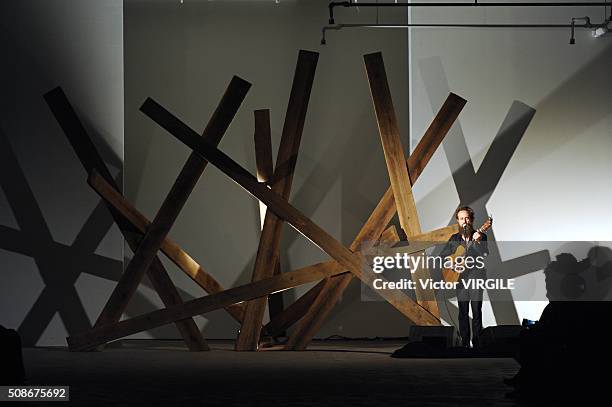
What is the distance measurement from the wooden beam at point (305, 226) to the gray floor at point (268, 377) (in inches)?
18.9

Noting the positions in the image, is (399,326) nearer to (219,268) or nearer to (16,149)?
(219,268)

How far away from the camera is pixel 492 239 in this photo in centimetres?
1145

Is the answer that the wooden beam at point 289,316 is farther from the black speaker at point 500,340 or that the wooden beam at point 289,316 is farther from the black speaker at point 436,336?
the black speaker at point 500,340

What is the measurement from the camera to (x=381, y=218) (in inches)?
403

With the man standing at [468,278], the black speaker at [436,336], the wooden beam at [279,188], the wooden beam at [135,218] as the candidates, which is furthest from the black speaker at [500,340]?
the wooden beam at [135,218]

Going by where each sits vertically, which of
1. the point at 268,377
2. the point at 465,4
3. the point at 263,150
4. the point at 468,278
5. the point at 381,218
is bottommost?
the point at 268,377

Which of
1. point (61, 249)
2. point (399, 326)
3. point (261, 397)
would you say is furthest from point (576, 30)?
point (261, 397)

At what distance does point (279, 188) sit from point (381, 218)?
0.94 meters

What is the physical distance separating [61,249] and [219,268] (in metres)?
1.75

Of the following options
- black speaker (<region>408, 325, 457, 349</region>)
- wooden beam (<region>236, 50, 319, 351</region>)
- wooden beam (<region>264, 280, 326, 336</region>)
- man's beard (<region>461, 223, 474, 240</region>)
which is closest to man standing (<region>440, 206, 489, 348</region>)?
man's beard (<region>461, 223, 474, 240</region>)

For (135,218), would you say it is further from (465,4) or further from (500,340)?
(465,4)

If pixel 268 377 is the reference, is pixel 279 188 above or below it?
above

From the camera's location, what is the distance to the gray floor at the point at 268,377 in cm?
627

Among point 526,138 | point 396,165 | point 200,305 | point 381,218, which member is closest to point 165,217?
point 200,305
